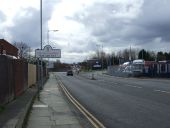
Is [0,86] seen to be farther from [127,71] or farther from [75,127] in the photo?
[127,71]

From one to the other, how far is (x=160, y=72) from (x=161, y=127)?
65.5 meters

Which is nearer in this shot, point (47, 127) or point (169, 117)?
point (47, 127)

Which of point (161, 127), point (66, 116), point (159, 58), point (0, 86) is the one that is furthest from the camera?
point (159, 58)

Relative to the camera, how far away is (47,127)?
13.2m

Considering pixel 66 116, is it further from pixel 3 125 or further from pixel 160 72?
pixel 160 72

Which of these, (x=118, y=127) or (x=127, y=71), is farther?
(x=127, y=71)

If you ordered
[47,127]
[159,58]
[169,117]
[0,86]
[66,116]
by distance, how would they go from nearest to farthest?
1. [47,127]
2. [169,117]
3. [66,116]
4. [0,86]
5. [159,58]

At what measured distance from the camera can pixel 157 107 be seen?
18031 mm

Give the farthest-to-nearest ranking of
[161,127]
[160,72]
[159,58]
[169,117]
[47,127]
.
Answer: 1. [159,58]
2. [160,72]
3. [169,117]
4. [47,127]
5. [161,127]

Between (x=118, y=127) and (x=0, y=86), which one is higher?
(x=0, y=86)

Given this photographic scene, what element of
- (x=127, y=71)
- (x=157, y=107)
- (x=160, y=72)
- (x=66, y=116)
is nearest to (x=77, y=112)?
(x=66, y=116)

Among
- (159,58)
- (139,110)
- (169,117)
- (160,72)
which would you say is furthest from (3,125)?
(159,58)

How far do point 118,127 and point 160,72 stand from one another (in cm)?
6531

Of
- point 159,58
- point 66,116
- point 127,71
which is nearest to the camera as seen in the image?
point 66,116
